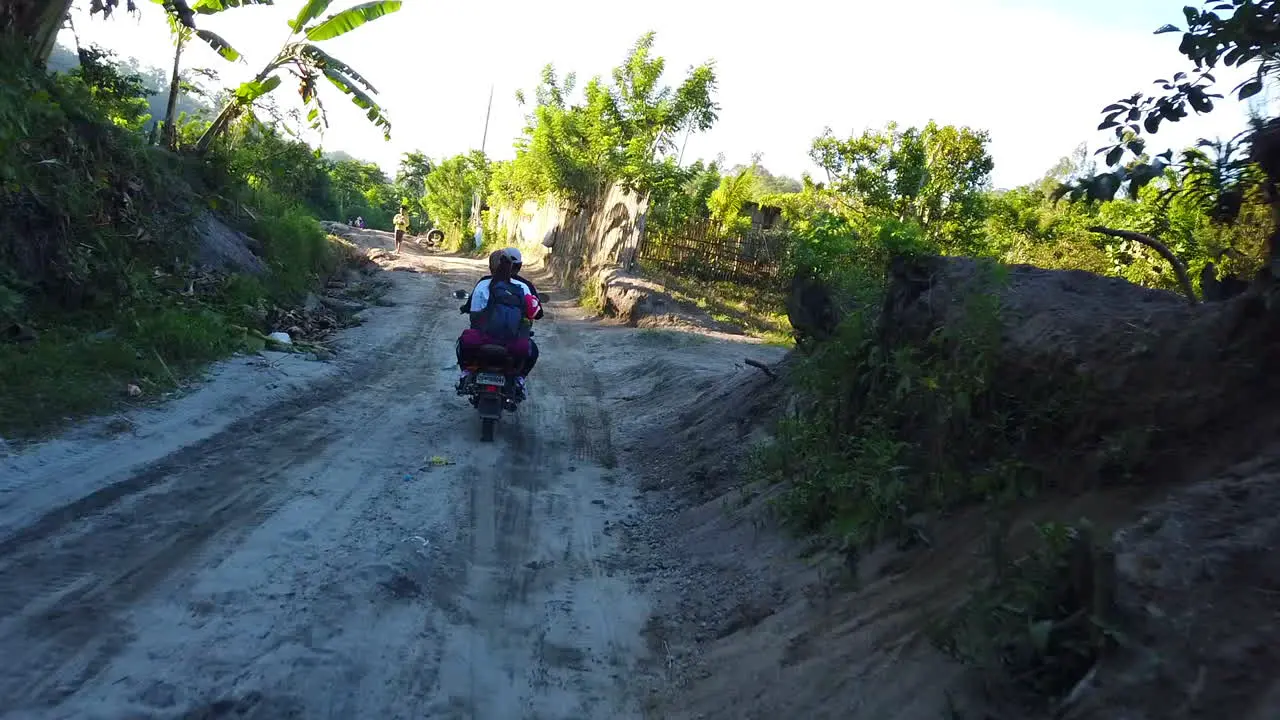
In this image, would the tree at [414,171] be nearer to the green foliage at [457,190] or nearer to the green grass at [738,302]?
the green foliage at [457,190]

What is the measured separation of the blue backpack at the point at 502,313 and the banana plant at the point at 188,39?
289 inches

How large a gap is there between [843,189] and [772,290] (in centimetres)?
310

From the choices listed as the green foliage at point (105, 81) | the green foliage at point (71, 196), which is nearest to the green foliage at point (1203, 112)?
the green foliage at point (71, 196)

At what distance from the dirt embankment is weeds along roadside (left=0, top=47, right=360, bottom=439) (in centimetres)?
524

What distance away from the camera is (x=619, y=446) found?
8.59 m

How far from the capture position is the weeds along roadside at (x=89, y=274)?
7.11m

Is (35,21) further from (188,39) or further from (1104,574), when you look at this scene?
(1104,574)

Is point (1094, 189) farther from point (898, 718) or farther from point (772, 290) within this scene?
point (772, 290)

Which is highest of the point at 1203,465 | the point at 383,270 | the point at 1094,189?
the point at 1094,189

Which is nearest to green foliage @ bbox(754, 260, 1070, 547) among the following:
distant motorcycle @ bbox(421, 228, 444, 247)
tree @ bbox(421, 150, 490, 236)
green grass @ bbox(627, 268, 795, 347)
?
green grass @ bbox(627, 268, 795, 347)

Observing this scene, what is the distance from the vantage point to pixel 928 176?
18594 millimetres

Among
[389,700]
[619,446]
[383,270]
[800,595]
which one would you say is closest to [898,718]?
[800,595]

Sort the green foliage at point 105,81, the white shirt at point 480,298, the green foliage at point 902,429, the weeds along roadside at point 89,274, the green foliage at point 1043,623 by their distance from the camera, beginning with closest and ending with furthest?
the green foliage at point 1043,623 → the green foliage at point 902,429 → the weeds along roadside at point 89,274 → the white shirt at point 480,298 → the green foliage at point 105,81

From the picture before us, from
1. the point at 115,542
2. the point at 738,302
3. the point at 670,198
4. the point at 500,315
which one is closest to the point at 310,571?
the point at 115,542
